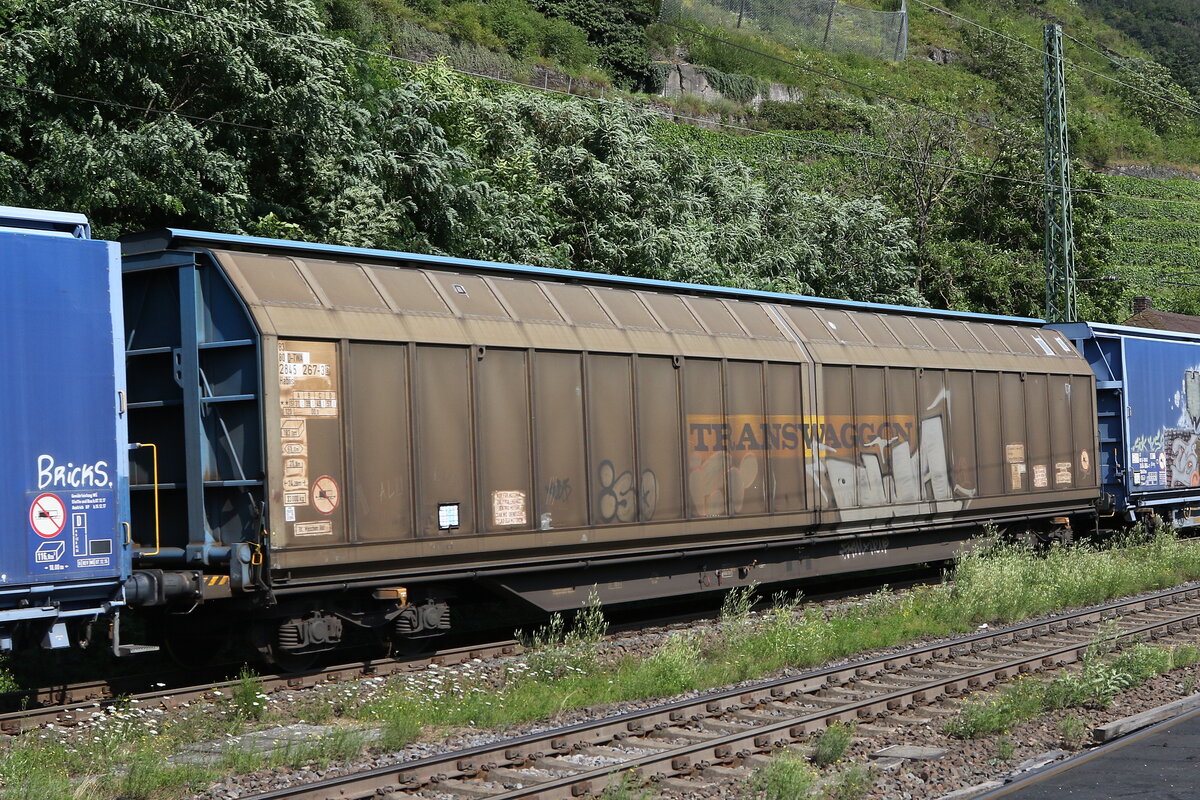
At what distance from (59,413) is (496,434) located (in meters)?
3.89

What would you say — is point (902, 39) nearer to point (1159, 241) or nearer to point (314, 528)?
point (1159, 241)

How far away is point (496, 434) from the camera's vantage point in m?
11.0

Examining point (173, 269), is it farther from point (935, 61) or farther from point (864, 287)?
point (935, 61)

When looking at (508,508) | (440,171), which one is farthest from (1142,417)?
(508,508)

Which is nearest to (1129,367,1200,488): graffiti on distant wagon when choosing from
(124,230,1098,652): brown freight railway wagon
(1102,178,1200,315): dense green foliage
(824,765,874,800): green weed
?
(124,230,1098,652): brown freight railway wagon

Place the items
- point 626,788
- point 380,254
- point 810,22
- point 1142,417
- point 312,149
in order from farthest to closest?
point 810,22, point 1142,417, point 312,149, point 380,254, point 626,788

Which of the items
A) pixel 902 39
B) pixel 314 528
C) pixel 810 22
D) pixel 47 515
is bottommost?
pixel 314 528

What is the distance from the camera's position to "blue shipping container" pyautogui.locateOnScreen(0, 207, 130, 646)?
8148 millimetres

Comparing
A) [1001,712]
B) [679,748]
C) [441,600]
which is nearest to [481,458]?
[441,600]

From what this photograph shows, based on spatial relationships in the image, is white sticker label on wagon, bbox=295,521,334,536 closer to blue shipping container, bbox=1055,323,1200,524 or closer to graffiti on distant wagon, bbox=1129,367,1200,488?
blue shipping container, bbox=1055,323,1200,524

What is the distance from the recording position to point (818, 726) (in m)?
8.87

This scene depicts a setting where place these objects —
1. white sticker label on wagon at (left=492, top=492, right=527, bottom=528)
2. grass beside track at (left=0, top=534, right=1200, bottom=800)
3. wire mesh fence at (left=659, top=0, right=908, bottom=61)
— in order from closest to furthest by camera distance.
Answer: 1. grass beside track at (left=0, top=534, right=1200, bottom=800)
2. white sticker label on wagon at (left=492, top=492, right=527, bottom=528)
3. wire mesh fence at (left=659, top=0, right=908, bottom=61)

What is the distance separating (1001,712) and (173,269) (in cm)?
757

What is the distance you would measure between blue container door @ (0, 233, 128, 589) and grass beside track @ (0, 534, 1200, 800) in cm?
124
